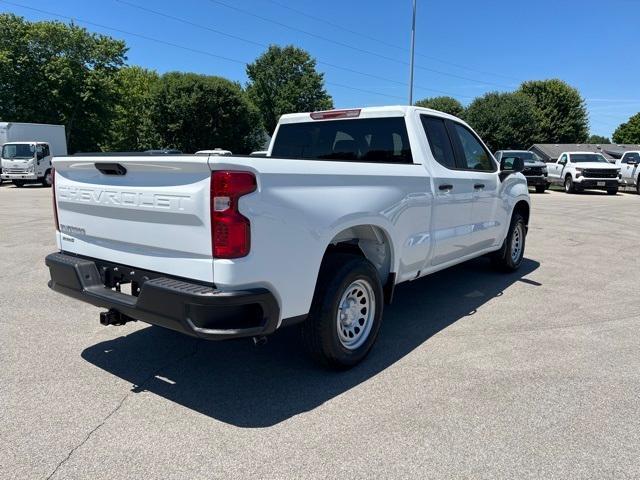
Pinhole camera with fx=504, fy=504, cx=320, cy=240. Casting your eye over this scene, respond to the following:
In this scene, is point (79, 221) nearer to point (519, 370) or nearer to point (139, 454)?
point (139, 454)

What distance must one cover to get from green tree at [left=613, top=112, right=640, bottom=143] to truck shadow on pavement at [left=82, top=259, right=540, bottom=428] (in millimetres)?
92935

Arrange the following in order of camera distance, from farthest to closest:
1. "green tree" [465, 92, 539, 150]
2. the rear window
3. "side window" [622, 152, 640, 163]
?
"green tree" [465, 92, 539, 150]
"side window" [622, 152, 640, 163]
the rear window

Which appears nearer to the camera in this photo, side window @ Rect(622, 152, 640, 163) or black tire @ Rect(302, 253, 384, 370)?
black tire @ Rect(302, 253, 384, 370)

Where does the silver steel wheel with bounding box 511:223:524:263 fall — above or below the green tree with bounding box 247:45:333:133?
below

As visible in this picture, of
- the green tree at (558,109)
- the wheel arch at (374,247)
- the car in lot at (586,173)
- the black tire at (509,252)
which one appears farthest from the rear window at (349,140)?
the green tree at (558,109)

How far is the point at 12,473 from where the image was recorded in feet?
8.34

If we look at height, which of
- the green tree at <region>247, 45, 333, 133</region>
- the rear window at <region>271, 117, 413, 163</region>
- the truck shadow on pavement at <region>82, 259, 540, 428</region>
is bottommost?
the truck shadow on pavement at <region>82, 259, 540, 428</region>

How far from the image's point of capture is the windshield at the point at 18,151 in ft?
82.7

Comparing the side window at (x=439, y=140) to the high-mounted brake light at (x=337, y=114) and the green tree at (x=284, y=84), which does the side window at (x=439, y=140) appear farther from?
the green tree at (x=284, y=84)

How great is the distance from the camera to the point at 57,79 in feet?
130

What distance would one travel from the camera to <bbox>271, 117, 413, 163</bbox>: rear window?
15.6 ft

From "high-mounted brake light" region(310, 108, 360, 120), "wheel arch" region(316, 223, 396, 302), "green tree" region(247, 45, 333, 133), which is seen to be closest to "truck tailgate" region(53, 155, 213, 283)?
"wheel arch" region(316, 223, 396, 302)

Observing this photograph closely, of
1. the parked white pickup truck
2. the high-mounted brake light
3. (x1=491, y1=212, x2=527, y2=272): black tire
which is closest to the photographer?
the high-mounted brake light

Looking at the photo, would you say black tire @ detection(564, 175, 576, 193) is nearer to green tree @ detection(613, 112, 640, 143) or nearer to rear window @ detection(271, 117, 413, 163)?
rear window @ detection(271, 117, 413, 163)
